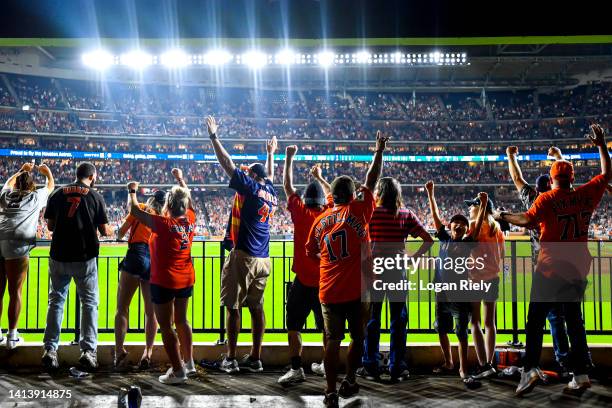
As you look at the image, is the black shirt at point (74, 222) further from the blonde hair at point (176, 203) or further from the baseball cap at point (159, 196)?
the blonde hair at point (176, 203)

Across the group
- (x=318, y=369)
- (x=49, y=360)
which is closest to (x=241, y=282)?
(x=318, y=369)

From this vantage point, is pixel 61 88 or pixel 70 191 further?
pixel 61 88

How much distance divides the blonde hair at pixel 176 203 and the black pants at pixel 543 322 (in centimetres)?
354

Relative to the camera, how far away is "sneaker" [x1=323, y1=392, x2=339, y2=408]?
3730 millimetres

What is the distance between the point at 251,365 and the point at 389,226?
2.14m

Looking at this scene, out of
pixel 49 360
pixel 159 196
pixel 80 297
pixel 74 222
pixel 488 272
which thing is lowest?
pixel 49 360

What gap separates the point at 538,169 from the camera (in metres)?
40.8

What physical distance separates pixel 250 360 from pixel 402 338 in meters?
1.67

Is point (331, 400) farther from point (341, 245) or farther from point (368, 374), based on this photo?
point (341, 245)

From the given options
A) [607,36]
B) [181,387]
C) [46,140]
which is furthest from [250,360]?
[46,140]

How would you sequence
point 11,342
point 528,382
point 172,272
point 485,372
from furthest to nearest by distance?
point 11,342 → point 485,372 → point 172,272 → point 528,382

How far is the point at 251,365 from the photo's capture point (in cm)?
475

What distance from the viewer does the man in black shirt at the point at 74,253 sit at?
4.77 meters

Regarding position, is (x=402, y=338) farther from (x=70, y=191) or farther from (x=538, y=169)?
(x=538, y=169)
